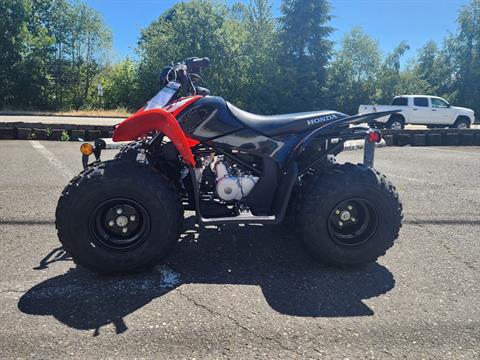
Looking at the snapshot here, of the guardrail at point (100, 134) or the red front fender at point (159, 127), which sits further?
the guardrail at point (100, 134)

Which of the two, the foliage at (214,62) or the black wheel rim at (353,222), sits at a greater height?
the foliage at (214,62)

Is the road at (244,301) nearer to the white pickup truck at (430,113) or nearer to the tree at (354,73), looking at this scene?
the white pickup truck at (430,113)

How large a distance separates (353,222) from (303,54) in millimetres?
31027

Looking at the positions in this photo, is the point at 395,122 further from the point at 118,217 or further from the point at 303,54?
the point at 118,217

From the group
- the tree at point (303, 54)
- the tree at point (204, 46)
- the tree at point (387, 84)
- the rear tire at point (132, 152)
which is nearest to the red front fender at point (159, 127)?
the rear tire at point (132, 152)

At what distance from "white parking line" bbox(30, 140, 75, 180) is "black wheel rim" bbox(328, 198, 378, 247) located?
528 cm

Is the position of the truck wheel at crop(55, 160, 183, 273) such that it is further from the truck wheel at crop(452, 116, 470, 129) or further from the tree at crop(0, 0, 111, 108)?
the tree at crop(0, 0, 111, 108)

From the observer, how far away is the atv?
10.7ft

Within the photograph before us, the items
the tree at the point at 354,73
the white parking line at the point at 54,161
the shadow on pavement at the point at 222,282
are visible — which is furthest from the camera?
the tree at the point at 354,73

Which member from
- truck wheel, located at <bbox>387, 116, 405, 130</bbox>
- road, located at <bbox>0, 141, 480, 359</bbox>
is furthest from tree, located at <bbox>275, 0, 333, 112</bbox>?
road, located at <bbox>0, 141, 480, 359</bbox>

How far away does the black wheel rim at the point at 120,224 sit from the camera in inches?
130

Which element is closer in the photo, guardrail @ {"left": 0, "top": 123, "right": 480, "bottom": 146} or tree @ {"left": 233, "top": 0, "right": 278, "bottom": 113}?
guardrail @ {"left": 0, "top": 123, "right": 480, "bottom": 146}

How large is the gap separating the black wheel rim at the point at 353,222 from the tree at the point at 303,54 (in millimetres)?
29722

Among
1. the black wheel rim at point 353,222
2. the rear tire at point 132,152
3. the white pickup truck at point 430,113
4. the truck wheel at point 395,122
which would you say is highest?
the white pickup truck at point 430,113
